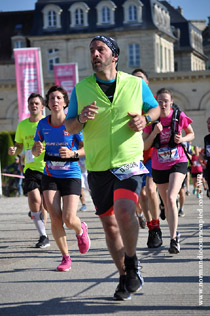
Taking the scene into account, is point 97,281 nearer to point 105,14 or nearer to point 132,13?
point 132,13

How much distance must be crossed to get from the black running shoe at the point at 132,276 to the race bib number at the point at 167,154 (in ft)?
11.4

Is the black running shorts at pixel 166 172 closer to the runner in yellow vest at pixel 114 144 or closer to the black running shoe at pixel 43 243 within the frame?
the black running shoe at pixel 43 243

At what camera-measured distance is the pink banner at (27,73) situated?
28891mm

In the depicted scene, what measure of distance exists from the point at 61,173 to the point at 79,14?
7487 centimetres

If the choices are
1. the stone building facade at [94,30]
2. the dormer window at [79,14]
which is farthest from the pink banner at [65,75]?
the dormer window at [79,14]

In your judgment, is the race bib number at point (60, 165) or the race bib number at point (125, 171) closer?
the race bib number at point (125, 171)

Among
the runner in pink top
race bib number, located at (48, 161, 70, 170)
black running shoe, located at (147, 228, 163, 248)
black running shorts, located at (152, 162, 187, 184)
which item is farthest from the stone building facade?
race bib number, located at (48, 161, 70, 170)

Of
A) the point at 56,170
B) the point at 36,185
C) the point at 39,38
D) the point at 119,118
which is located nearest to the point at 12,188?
the point at 36,185

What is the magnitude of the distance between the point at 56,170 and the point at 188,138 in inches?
79.6

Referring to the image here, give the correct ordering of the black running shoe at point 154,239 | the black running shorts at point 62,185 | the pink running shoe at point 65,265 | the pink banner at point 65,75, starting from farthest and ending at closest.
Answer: the pink banner at point 65,75 < the black running shoe at point 154,239 < the black running shorts at point 62,185 < the pink running shoe at point 65,265

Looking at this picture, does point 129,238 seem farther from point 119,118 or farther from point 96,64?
point 96,64

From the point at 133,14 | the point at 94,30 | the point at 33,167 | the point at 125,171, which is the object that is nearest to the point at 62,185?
the point at 125,171

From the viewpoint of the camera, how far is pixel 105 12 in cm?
8131

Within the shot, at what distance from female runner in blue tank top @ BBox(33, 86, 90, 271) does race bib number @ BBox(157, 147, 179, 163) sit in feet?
4.27
